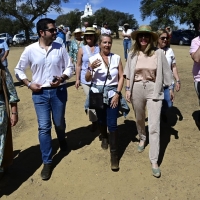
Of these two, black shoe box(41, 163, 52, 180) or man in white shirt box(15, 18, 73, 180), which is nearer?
man in white shirt box(15, 18, 73, 180)

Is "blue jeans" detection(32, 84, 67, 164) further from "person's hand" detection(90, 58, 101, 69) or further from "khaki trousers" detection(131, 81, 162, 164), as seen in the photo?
"khaki trousers" detection(131, 81, 162, 164)

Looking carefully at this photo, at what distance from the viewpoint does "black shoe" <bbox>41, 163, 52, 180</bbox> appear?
344 cm

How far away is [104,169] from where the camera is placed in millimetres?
3625

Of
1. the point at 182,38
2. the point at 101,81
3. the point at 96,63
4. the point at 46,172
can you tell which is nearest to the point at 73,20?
the point at 182,38

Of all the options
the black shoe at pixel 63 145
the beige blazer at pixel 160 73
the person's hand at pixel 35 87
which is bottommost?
the black shoe at pixel 63 145

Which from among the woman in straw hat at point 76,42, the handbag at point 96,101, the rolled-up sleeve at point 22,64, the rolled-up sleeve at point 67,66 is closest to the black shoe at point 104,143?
the handbag at point 96,101

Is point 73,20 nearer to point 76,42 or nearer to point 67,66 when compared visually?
point 76,42

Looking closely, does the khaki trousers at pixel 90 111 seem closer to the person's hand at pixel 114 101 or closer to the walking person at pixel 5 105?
the person's hand at pixel 114 101

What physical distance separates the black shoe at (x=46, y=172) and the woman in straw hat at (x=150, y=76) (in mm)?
1380

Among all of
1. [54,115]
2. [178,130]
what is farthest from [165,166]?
[54,115]

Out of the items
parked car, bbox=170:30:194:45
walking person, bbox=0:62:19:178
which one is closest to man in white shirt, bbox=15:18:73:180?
walking person, bbox=0:62:19:178

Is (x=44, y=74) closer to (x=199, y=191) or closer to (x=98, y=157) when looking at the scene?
(x=98, y=157)

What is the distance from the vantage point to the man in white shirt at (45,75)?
10.9ft

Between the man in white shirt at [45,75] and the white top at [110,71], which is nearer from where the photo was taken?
the man in white shirt at [45,75]
